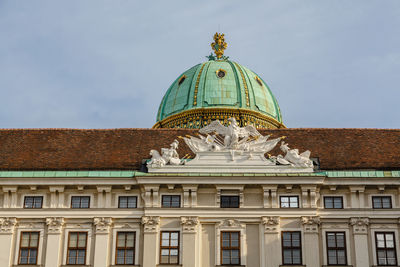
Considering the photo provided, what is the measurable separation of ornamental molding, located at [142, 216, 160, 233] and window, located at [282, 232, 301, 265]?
18.9 feet

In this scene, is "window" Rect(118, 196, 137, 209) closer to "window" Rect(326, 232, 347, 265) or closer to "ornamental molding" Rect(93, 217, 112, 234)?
"ornamental molding" Rect(93, 217, 112, 234)

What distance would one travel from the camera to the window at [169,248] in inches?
1566

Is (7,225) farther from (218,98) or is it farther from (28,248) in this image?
(218,98)

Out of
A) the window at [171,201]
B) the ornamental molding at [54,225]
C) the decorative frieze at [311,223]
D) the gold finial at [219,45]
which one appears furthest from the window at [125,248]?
the gold finial at [219,45]

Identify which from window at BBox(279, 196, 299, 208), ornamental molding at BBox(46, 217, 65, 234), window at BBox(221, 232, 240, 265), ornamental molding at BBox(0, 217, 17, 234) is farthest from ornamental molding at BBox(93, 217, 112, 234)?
window at BBox(279, 196, 299, 208)

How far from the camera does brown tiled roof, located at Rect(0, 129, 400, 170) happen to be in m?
42.8

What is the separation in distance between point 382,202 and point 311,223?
3.51 m

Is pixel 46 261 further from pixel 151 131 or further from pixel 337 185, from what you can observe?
pixel 337 185

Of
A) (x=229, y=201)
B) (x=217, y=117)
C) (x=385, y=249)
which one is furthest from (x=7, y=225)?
(x=217, y=117)

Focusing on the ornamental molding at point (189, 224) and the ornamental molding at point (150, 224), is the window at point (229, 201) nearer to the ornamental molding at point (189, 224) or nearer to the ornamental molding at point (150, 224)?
the ornamental molding at point (189, 224)

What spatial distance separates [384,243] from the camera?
39.9 m

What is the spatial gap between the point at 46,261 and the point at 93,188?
12.9 ft

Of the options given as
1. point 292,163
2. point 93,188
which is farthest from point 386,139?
point 93,188

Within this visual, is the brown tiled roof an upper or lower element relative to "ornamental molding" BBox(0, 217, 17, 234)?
upper
